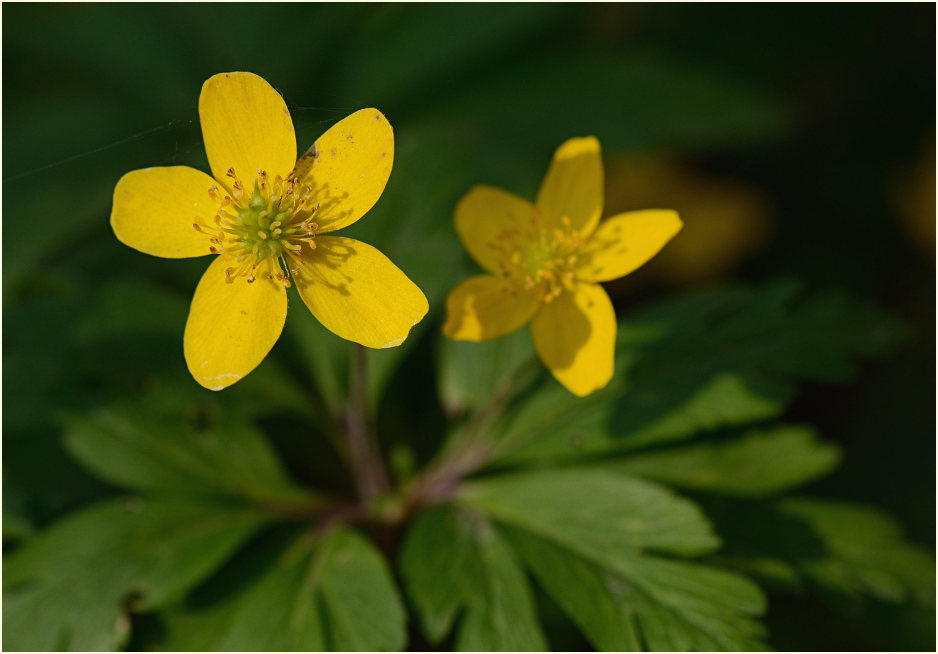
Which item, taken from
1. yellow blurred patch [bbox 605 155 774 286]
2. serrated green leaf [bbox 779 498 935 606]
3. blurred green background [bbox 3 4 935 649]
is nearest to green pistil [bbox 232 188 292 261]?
blurred green background [bbox 3 4 935 649]

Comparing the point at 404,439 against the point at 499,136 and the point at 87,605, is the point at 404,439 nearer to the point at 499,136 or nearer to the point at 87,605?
the point at 87,605

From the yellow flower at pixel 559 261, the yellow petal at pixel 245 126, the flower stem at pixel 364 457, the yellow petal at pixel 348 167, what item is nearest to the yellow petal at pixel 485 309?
the yellow flower at pixel 559 261

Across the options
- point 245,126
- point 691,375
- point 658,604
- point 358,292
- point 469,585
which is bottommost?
point 658,604

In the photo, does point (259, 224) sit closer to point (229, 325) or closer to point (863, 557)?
point (229, 325)

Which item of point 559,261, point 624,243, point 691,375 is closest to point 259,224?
point 559,261

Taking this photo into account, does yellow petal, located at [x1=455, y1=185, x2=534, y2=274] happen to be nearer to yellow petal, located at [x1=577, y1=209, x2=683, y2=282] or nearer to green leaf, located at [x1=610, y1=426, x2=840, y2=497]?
yellow petal, located at [x1=577, y1=209, x2=683, y2=282]

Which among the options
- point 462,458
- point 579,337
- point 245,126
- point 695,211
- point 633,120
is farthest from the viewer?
point 695,211
